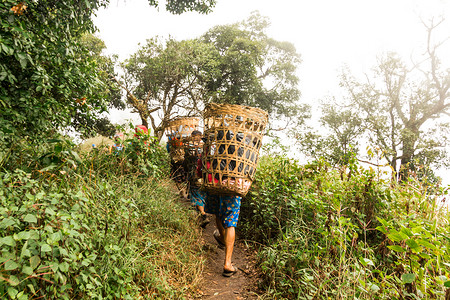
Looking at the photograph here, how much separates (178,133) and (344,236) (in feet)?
12.9

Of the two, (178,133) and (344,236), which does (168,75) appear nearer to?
(178,133)

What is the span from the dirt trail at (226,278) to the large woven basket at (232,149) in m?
1.20

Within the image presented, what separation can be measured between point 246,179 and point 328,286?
1.45 metres

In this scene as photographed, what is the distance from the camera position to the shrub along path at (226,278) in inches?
121

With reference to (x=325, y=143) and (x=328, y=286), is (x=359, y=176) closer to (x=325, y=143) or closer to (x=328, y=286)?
(x=328, y=286)

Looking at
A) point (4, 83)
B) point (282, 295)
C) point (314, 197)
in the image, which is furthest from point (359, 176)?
point (4, 83)

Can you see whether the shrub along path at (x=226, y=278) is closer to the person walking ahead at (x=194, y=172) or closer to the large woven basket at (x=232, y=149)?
the person walking ahead at (x=194, y=172)

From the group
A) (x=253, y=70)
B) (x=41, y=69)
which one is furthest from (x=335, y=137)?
(x=41, y=69)

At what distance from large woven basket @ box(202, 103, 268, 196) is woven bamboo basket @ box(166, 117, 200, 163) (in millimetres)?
2227

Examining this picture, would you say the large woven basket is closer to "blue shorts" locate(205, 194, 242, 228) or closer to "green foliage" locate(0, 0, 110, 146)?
"blue shorts" locate(205, 194, 242, 228)

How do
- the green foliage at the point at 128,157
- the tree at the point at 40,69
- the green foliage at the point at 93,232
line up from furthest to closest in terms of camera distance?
1. the green foliage at the point at 128,157
2. the tree at the point at 40,69
3. the green foliage at the point at 93,232

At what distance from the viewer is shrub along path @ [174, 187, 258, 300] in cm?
308

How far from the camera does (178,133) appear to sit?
558cm

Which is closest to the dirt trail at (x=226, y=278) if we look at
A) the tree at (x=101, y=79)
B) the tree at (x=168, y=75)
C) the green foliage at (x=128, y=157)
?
the green foliage at (x=128, y=157)
